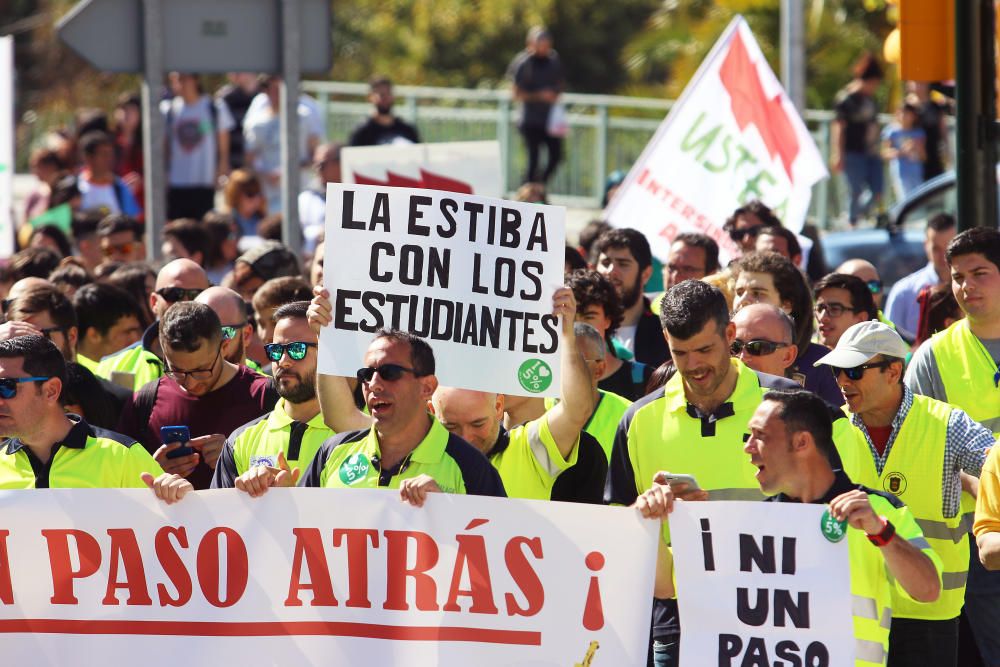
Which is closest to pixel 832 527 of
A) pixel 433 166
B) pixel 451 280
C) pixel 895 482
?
pixel 895 482

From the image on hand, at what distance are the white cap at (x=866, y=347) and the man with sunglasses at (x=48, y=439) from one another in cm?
251

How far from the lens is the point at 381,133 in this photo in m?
17.9

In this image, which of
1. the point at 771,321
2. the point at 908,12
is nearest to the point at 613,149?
the point at 908,12

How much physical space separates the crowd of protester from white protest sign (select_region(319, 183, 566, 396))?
0.32 ft

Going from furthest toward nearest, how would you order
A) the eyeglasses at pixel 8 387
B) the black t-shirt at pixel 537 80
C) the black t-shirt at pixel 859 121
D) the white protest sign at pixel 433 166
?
the black t-shirt at pixel 537 80 → the black t-shirt at pixel 859 121 → the white protest sign at pixel 433 166 → the eyeglasses at pixel 8 387

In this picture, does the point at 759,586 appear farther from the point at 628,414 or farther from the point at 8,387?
the point at 8,387

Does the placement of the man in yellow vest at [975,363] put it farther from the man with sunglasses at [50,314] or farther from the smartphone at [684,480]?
the man with sunglasses at [50,314]

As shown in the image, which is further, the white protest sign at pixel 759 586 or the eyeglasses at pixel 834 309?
the eyeglasses at pixel 834 309

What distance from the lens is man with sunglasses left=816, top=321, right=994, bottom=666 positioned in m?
6.61

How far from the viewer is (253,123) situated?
58.7ft

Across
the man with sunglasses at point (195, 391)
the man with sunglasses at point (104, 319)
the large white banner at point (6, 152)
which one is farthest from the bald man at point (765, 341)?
the large white banner at point (6, 152)

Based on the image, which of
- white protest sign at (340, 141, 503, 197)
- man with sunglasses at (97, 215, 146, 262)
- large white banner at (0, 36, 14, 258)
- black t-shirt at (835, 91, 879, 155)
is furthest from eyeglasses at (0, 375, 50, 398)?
black t-shirt at (835, 91, 879, 155)

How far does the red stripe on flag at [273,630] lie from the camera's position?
611 cm

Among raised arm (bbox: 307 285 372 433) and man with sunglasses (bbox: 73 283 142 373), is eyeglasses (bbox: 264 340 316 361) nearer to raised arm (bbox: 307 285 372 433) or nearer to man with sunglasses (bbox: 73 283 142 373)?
raised arm (bbox: 307 285 372 433)
